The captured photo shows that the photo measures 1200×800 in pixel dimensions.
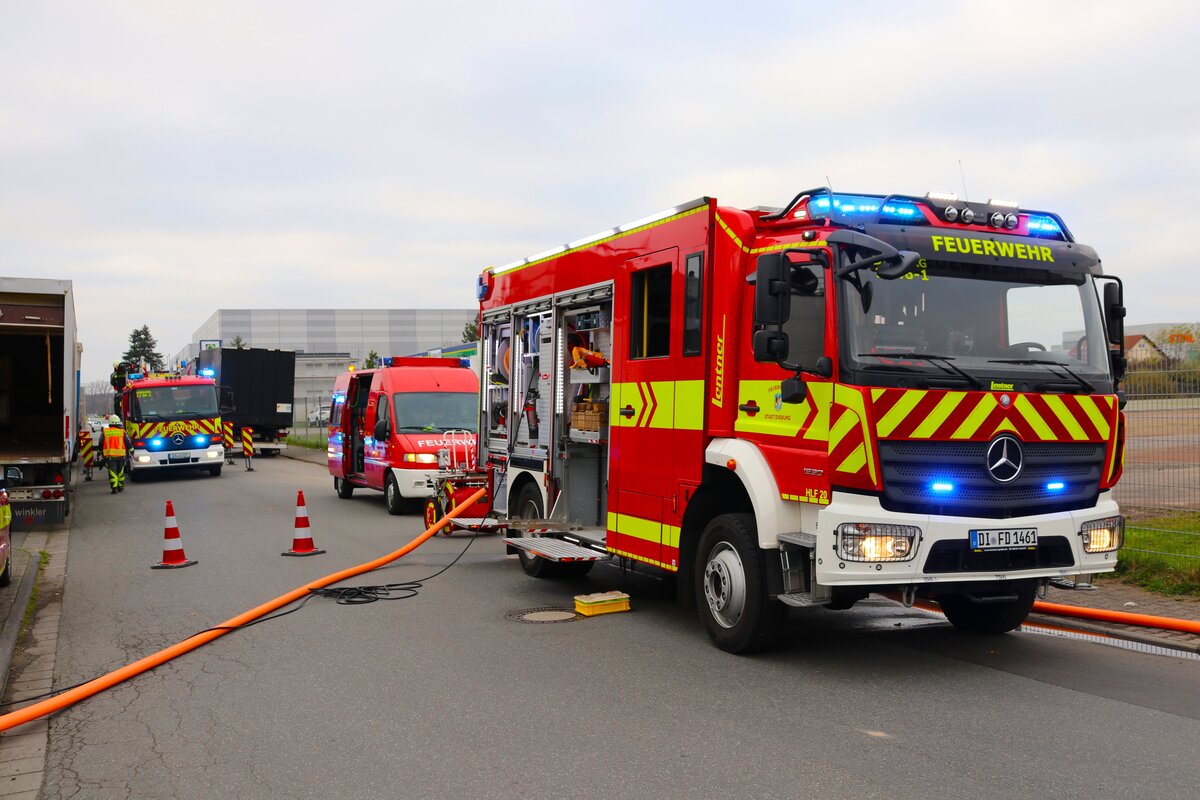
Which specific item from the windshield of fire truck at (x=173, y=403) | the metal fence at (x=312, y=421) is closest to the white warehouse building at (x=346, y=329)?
the metal fence at (x=312, y=421)

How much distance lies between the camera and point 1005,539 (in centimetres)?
630

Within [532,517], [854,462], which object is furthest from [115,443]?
[854,462]

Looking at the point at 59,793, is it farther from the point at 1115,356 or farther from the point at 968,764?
the point at 1115,356

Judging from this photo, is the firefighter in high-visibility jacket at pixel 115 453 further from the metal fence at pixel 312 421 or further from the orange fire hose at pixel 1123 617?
the metal fence at pixel 312 421

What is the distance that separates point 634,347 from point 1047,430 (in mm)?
3326

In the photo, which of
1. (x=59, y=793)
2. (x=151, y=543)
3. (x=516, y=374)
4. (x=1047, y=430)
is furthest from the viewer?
(x=151, y=543)

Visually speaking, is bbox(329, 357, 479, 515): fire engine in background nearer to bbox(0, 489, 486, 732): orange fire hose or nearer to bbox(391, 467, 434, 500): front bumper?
bbox(391, 467, 434, 500): front bumper

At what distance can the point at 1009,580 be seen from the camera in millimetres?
6555

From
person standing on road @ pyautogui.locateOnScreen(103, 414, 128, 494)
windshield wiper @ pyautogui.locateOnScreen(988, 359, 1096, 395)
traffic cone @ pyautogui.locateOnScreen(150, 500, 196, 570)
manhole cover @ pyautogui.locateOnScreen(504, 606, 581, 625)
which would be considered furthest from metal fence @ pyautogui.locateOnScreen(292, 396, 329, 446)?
windshield wiper @ pyautogui.locateOnScreen(988, 359, 1096, 395)

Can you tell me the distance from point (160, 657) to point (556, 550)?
3.41 m

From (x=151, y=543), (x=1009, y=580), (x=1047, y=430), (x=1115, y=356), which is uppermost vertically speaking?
(x=1115, y=356)

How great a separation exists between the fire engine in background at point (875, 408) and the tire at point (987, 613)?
2cm

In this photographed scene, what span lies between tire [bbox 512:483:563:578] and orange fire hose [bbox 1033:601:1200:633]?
455cm

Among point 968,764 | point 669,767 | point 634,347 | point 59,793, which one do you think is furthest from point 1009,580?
point 59,793
